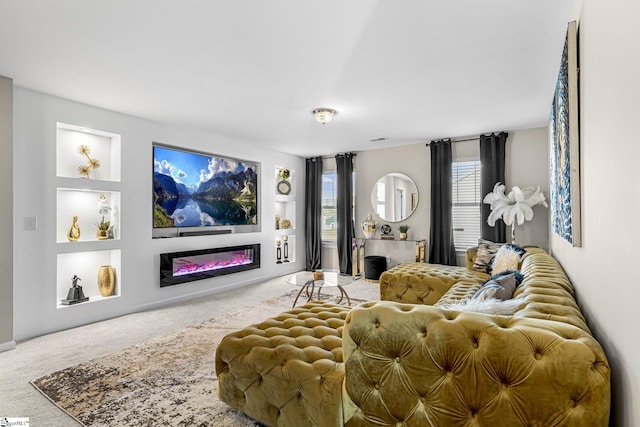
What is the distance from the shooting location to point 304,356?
6.03ft

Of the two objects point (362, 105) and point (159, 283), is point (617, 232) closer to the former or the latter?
point (362, 105)

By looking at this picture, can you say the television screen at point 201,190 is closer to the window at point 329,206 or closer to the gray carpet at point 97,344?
the gray carpet at point 97,344

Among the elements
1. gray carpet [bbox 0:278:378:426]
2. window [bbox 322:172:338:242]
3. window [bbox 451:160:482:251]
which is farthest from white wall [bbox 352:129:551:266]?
gray carpet [bbox 0:278:378:426]

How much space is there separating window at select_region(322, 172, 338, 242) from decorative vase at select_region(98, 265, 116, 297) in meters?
4.00

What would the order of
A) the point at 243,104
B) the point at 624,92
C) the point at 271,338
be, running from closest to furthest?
→ the point at 624,92, the point at 271,338, the point at 243,104

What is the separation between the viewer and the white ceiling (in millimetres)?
2100

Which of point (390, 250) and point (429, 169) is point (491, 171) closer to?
point (429, 169)

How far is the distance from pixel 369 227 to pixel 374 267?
805mm

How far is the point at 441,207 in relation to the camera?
5.68 m

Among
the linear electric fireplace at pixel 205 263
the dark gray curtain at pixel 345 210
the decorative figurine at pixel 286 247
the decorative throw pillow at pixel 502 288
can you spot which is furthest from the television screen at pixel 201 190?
the decorative throw pillow at pixel 502 288

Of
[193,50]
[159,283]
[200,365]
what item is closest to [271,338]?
[200,365]

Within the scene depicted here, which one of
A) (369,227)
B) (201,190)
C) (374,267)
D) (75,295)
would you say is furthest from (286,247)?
(75,295)

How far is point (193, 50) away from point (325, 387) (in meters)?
2.49

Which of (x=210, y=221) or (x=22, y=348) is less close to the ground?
(x=210, y=221)
